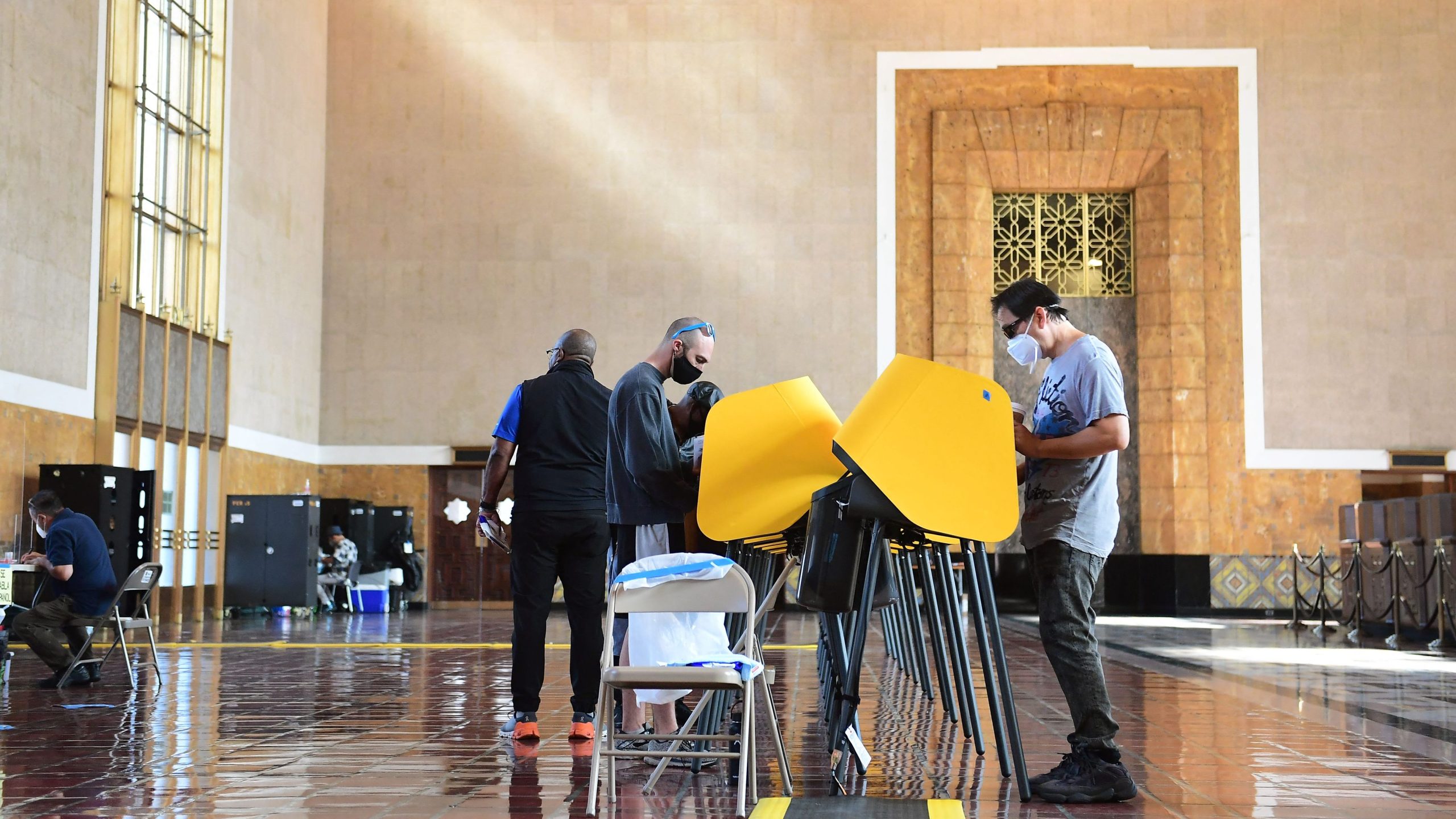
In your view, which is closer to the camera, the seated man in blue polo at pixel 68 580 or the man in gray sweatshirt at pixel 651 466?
the man in gray sweatshirt at pixel 651 466

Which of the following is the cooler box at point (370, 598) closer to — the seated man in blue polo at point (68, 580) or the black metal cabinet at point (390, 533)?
the black metal cabinet at point (390, 533)

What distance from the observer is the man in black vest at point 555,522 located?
18.3 ft

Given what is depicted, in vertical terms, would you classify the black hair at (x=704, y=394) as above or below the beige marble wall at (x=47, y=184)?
below

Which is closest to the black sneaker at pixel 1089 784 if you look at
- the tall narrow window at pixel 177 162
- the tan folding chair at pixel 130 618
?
the tan folding chair at pixel 130 618

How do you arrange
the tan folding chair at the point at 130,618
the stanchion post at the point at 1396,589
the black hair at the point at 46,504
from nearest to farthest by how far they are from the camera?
the tan folding chair at the point at 130,618
the black hair at the point at 46,504
the stanchion post at the point at 1396,589

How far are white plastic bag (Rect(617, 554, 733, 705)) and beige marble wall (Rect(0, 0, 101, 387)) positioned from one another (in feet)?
37.6

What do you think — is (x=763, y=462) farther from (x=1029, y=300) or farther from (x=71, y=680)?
(x=71, y=680)

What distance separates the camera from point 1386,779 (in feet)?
15.6

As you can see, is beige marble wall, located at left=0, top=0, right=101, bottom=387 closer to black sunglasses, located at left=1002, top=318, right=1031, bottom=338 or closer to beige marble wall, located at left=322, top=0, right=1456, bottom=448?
beige marble wall, located at left=322, top=0, right=1456, bottom=448

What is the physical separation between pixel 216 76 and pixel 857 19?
998cm

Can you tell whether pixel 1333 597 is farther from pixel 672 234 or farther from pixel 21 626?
pixel 21 626

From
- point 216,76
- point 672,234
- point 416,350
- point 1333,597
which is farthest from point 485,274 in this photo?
point 1333,597

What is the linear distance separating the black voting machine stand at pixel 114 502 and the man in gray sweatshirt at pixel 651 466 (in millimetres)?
10210

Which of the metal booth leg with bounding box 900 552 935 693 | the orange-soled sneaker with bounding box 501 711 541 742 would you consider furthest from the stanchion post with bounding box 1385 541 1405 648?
the orange-soled sneaker with bounding box 501 711 541 742
